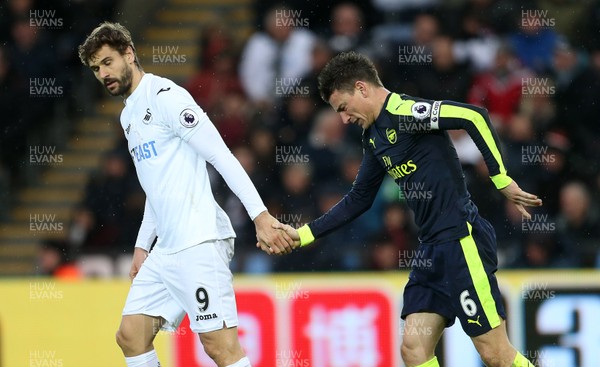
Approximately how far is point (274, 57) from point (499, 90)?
2012mm

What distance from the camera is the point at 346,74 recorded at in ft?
17.0

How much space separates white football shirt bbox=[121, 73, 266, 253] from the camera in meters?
4.90

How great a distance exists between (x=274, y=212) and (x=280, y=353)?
169 cm

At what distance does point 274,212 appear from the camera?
334 inches

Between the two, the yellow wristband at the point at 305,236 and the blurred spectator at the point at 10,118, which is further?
the blurred spectator at the point at 10,118

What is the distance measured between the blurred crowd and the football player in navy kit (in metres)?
2.58

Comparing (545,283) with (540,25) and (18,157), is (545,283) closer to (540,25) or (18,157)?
(540,25)

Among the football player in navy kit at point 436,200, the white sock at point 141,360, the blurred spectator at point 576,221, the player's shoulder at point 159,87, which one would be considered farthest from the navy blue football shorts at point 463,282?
the blurred spectator at point 576,221

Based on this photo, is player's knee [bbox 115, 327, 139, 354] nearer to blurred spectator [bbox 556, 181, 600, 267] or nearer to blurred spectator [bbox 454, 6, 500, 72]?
blurred spectator [bbox 556, 181, 600, 267]

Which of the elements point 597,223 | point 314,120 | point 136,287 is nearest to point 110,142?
point 314,120

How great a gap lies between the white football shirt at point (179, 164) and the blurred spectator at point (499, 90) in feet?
13.9

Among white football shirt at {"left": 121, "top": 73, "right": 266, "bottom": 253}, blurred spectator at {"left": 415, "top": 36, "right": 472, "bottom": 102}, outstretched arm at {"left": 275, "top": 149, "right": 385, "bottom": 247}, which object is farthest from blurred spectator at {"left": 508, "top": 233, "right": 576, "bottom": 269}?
white football shirt at {"left": 121, "top": 73, "right": 266, "bottom": 253}

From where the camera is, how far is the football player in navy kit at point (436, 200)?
5.02 metres

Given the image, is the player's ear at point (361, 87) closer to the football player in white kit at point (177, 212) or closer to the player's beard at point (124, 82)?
the football player in white kit at point (177, 212)
